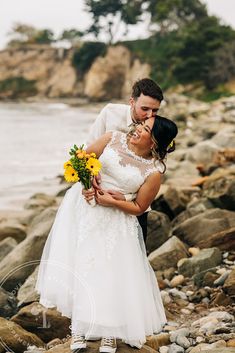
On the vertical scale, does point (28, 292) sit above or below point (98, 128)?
below

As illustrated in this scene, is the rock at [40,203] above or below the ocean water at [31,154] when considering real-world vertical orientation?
above

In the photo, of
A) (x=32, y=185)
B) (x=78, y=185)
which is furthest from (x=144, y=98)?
(x=32, y=185)

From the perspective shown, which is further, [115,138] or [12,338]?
[12,338]

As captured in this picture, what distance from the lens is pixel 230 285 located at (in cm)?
461

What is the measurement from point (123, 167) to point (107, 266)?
2.20ft

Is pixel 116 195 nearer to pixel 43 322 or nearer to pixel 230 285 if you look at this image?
pixel 43 322

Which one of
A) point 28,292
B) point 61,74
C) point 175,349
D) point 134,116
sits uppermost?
point 61,74

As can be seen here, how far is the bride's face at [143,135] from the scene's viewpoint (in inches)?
133

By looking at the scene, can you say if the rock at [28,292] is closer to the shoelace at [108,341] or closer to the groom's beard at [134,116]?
the shoelace at [108,341]

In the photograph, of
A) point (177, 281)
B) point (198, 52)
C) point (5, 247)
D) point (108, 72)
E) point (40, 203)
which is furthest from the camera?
point (108, 72)

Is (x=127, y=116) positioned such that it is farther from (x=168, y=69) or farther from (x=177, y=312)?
(x=168, y=69)

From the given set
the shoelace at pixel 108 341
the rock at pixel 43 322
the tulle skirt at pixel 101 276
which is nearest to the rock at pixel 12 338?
the rock at pixel 43 322

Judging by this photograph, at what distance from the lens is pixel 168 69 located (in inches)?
2149

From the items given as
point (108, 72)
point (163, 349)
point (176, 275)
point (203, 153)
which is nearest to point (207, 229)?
point (176, 275)
